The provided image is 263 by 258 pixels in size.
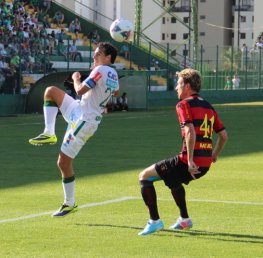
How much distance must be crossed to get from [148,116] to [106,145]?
45.5 ft

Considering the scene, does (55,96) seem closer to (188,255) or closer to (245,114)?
(188,255)

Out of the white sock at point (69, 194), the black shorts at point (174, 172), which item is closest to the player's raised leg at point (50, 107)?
the white sock at point (69, 194)

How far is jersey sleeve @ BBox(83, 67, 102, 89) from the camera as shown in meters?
11.6

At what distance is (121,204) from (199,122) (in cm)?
322

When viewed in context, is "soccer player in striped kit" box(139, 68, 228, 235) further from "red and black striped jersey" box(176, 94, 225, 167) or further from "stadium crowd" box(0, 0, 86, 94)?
"stadium crowd" box(0, 0, 86, 94)

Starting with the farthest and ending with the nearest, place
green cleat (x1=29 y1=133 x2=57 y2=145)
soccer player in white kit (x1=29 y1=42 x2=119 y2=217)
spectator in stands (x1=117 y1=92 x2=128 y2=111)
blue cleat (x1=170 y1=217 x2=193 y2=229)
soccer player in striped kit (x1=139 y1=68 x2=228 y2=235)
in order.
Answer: spectator in stands (x1=117 y1=92 x2=128 y2=111)
green cleat (x1=29 y1=133 x2=57 y2=145)
soccer player in white kit (x1=29 y1=42 x2=119 y2=217)
blue cleat (x1=170 y1=217 x2=193 y2=229)
soccer player in striped kit (x1=139 y1=68 x2=228 y2=235)

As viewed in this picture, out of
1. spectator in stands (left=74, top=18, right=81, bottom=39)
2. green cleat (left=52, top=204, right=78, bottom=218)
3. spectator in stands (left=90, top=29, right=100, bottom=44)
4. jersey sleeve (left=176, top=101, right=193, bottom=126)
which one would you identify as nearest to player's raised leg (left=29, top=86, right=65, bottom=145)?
green cleat (left=52, top=204, right=78, bottom=218)

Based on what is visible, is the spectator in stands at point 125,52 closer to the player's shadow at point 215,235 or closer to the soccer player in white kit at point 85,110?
the soccer player in white kit at point 85,110

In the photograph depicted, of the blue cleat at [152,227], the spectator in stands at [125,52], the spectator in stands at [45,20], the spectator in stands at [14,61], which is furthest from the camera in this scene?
the spectator in stands at [125,52]

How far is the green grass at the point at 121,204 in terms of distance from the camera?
396 inches

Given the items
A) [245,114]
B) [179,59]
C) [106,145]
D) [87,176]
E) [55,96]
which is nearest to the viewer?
[55,96]

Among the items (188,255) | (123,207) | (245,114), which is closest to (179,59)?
(245,114)

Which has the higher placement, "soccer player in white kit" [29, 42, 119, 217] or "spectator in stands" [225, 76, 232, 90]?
"soccer player in white kit" [29, 42, 119, 217]

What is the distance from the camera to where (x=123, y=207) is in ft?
42.9
